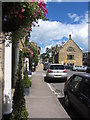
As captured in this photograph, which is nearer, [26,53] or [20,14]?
[20,14]

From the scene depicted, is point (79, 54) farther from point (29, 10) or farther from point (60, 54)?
point (29, 10)

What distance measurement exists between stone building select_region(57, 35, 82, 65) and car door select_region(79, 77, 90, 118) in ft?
177

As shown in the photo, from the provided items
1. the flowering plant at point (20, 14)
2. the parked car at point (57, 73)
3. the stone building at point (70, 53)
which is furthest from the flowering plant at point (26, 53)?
the stone building at point (70, 53)

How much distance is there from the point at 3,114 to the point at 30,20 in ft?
9.76

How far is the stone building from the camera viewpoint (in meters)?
58.4

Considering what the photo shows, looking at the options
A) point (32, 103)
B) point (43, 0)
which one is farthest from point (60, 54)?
point (43, 0)

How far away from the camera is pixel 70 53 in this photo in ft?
194

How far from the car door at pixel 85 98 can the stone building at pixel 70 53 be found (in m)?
53.9

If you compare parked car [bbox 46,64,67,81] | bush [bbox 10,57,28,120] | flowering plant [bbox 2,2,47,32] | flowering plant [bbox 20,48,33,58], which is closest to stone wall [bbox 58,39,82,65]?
parked car [bbox 46,64,67,81]

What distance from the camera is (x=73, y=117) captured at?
4984 millimetres

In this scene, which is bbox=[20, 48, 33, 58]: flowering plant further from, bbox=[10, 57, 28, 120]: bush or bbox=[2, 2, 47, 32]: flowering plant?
bbox=[2, 2, 47, 32]: flowering plant

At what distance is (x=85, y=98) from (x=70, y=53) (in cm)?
5562

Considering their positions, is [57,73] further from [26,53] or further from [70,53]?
[70,53]

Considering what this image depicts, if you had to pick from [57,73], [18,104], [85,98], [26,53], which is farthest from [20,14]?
[57,73]
